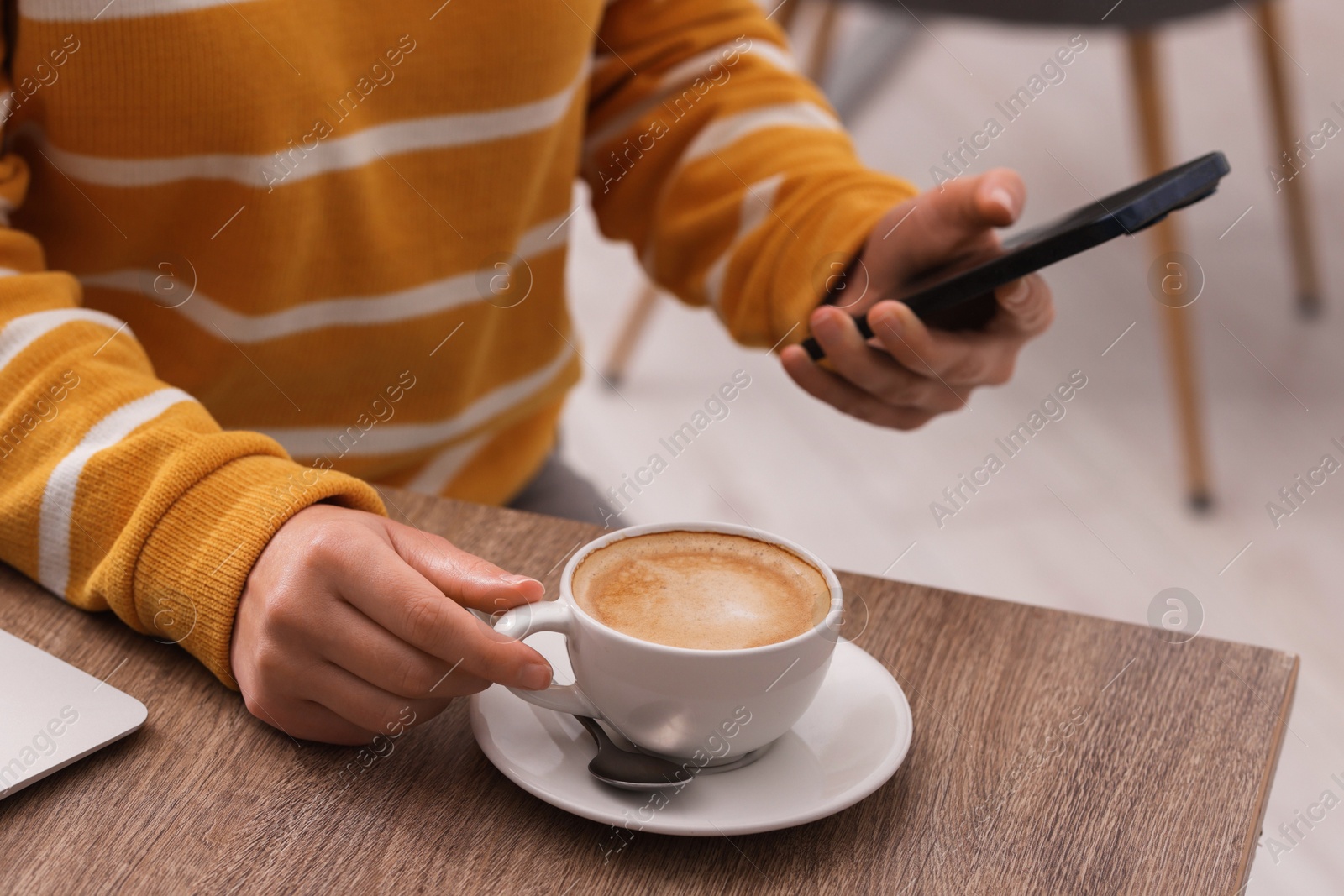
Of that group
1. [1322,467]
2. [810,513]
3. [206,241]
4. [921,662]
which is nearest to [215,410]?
[206,241]

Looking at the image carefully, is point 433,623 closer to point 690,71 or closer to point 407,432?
point 407,432

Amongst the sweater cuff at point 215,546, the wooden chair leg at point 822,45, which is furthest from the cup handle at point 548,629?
the wooden chair leg at point 822,45

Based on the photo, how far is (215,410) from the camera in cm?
72

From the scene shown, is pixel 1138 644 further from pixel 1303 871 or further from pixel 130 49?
pixel 1303 871

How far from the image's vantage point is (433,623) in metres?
0.41

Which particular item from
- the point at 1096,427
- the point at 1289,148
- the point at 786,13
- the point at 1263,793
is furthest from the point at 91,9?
the point at 1289,148

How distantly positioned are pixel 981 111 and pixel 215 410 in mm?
2138

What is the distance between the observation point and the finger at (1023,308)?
657mm

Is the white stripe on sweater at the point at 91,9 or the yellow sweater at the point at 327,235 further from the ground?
the white stripe on sweater at the point at 91,9

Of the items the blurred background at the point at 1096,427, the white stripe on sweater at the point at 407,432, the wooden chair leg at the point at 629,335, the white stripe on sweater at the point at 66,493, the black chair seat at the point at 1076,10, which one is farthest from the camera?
the wooden chair leg at the point at 629,335

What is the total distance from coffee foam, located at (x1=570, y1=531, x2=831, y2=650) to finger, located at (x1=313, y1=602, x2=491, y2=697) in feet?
0.17

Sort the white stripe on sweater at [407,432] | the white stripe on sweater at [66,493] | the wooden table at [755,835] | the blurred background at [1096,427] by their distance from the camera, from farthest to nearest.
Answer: the blurred background at [1096,427], the white stripe on sweater at [407,432], the white stripe on sweater at [66,493], the wooden table at [755,835]

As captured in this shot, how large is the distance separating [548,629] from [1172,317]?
1.34 meters

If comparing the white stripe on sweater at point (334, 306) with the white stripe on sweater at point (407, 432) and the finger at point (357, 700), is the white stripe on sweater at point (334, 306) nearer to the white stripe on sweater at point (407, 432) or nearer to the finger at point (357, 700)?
the white stripe on sweater at point (407, 432)
